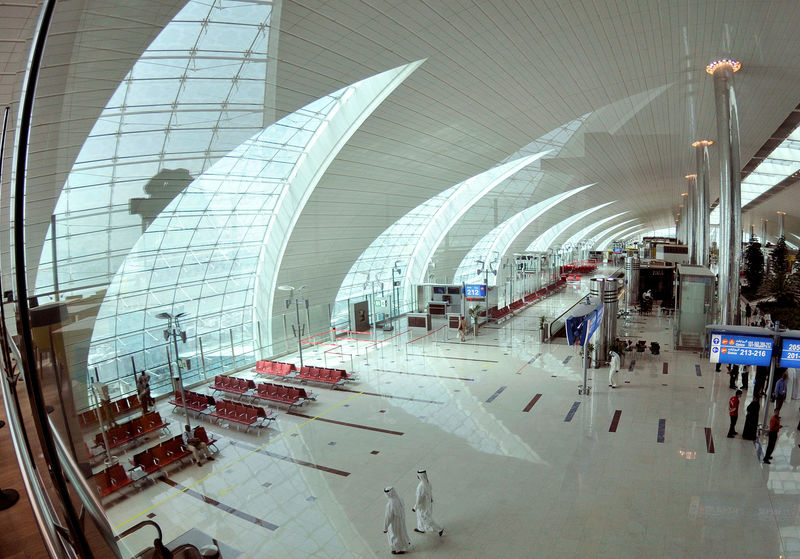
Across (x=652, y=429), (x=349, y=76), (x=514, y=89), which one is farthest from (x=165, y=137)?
(x=514, y=89)

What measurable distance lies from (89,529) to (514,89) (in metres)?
18.7

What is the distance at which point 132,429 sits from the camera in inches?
290

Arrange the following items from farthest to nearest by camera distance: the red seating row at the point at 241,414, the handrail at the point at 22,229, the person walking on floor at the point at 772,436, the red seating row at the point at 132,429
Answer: the red seating row at the point at 241,414, the person walking on floor at the point at 772,436, the red seating row at the point at 132,429, the handrail at the point at 22,229

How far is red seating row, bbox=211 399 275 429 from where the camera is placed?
37.9ft

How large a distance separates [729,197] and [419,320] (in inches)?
583

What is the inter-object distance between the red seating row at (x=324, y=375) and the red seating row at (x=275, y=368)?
60 cm

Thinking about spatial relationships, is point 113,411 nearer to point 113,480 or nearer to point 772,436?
point 113,480

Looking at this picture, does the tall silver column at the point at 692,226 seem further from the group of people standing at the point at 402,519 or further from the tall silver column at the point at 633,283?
the group of people standing at the point at 402,519

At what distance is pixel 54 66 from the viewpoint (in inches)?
104

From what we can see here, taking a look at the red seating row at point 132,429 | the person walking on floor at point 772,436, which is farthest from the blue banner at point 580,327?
the red seating row at point 132,429

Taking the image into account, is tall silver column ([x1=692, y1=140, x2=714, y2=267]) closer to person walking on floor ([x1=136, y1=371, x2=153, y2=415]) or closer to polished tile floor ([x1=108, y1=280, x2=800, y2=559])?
polished tile floor ([x1=108, y1=280, x2=800, y2=559])

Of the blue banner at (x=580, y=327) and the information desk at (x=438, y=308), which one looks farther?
the information desk at (x=438, y=308)

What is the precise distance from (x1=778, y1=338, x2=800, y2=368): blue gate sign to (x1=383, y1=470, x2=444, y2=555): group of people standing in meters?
8.69

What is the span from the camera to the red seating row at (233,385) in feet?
46.2
